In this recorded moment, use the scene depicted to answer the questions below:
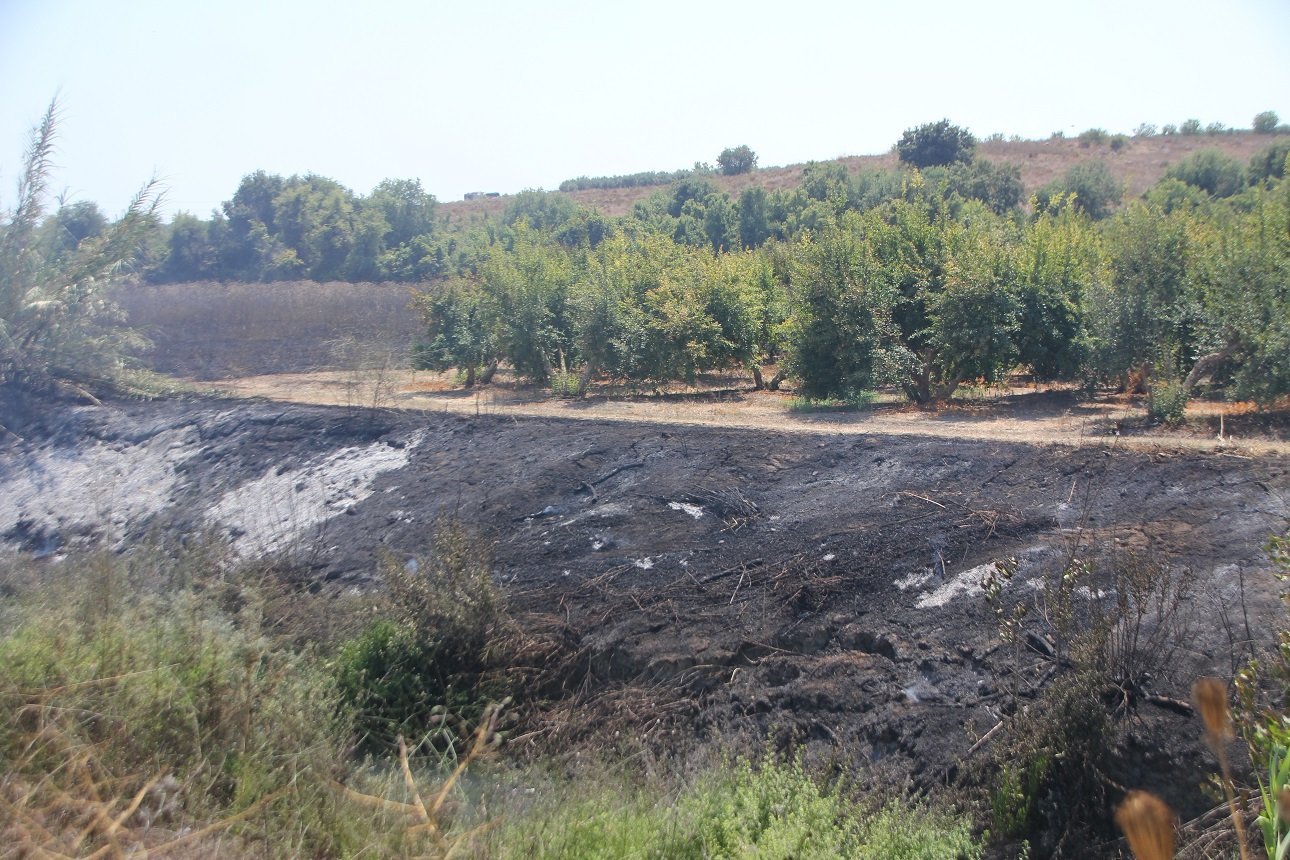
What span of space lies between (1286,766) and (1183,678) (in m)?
3.55

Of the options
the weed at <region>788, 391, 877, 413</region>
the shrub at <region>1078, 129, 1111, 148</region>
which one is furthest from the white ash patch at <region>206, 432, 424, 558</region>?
the shrub at <region>1078, 129, 1111, 148</region>

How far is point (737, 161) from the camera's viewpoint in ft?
213

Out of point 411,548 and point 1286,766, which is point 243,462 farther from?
point 1286,766

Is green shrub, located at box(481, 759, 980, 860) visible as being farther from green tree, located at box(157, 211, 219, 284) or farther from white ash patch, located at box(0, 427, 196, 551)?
green tree, located at box(157, 211, 219, 284)

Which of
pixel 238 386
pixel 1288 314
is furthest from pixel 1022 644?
pixel 238 386

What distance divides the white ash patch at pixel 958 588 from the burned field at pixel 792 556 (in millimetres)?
26

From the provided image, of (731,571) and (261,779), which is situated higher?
(261,779)

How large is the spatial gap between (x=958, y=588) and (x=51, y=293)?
67.1 feet

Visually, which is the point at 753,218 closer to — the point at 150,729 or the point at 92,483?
the point at 92,483

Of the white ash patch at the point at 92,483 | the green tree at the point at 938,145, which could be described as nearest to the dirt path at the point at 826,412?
the white ash patch at the point at 92,483

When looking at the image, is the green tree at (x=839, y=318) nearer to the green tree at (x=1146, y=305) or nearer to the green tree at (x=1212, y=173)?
the green tree at (x=1146, y=305)

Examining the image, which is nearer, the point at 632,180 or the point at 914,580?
the point at 914,580

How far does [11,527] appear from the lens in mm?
15648

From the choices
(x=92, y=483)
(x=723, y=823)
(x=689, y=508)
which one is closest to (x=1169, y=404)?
(x=689, y=508)
